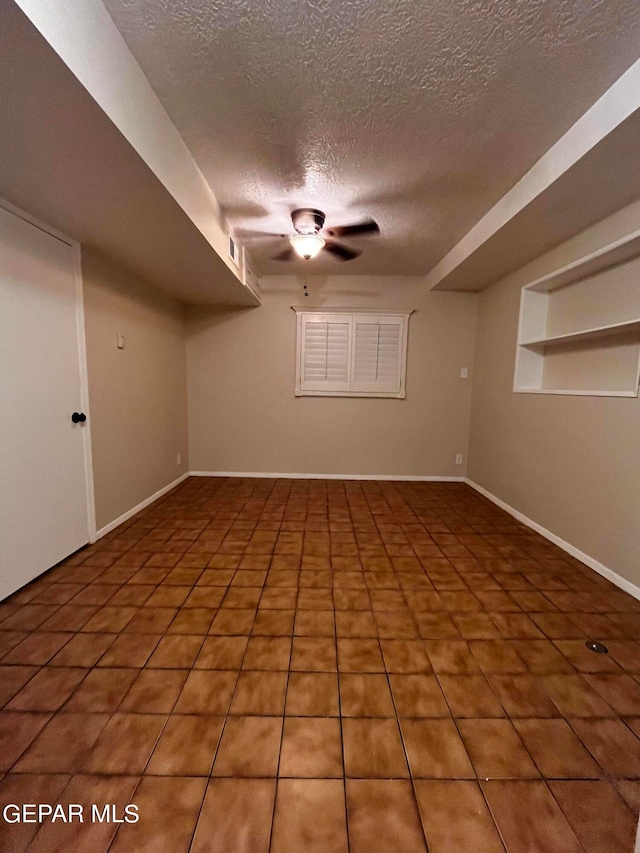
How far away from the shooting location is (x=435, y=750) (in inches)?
41.2

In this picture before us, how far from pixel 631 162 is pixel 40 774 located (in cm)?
333

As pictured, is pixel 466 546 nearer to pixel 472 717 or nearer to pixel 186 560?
pixel 472 717

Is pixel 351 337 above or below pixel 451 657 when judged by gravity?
above

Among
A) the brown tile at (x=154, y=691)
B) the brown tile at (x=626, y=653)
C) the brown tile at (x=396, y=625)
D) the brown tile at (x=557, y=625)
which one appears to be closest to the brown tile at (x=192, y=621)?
the brown tile at (x=154, y=691)

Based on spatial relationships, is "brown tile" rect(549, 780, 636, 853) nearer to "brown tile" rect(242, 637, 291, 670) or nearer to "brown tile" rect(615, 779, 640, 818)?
"brown tile" rect(615, 779, 640, 818)

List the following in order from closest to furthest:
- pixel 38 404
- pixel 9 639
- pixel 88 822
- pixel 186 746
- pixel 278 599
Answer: pixel 88 822 < pixel 186 746 < pixel 9 639 < pixel 278 599 < pixel 38 404

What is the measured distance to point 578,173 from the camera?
1.62 meters

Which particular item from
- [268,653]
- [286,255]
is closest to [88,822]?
[268,653]

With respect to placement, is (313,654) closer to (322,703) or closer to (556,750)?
(322,703)

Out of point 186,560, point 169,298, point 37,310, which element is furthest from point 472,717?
point 169,298

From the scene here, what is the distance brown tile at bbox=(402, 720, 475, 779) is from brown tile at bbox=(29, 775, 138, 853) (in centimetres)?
85

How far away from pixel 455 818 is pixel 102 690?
125cm

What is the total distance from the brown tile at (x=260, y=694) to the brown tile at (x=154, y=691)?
231mm

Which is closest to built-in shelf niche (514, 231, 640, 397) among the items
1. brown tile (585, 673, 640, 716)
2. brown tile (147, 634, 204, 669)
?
brown tile (585, 673, 640, 716)
